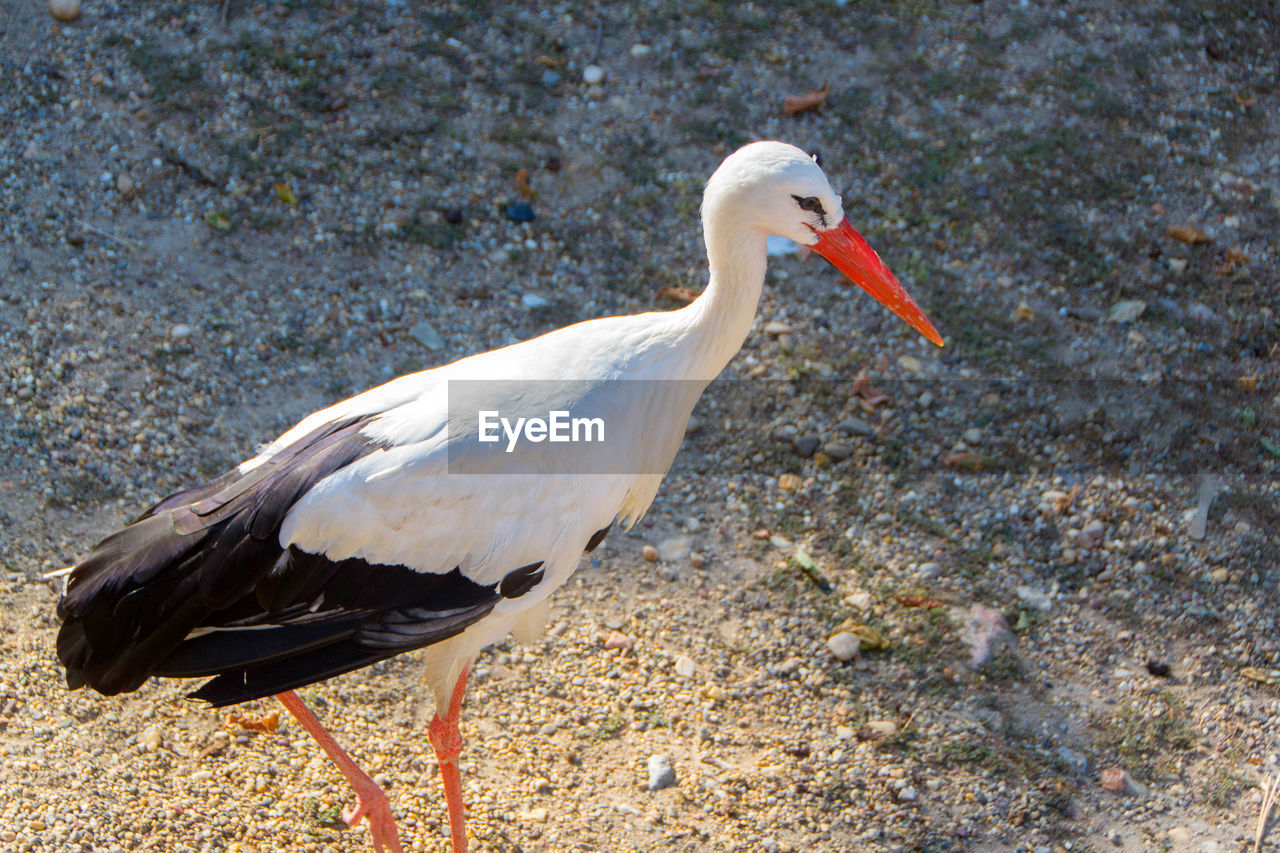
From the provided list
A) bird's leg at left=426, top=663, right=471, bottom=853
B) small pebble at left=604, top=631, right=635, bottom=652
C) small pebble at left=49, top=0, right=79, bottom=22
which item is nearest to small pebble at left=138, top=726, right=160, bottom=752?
bird's leg at left=426, top=663, right=471, bottom=853

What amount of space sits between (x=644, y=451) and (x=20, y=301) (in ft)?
9.80

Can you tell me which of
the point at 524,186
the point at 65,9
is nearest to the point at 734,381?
the point at 524,186

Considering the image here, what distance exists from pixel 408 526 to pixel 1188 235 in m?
4.26

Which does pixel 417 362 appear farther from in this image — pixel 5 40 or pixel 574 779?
pixel 5 40

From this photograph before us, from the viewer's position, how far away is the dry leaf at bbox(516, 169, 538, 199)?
571 cm

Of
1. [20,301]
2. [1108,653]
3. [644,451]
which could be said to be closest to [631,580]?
[644,451]

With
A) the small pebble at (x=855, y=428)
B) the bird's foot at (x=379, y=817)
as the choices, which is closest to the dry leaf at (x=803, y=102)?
the small pebble at (x=855, y=428)

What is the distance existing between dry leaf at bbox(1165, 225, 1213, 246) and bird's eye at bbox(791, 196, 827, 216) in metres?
3.06

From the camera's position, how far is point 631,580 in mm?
4480

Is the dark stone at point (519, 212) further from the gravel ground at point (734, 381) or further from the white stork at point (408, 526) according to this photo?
the white stork at point (408, 526)

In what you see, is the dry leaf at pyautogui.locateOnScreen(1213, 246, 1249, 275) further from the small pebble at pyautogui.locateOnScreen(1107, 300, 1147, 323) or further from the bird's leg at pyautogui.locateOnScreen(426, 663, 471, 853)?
the bird's leg at pyautogui.locateOnScreen(426, 663, 471, 853)

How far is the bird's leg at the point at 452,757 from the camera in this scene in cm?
346

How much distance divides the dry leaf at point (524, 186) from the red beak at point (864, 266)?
2413 mm

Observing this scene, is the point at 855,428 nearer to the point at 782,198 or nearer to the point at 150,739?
the point at 782,198
